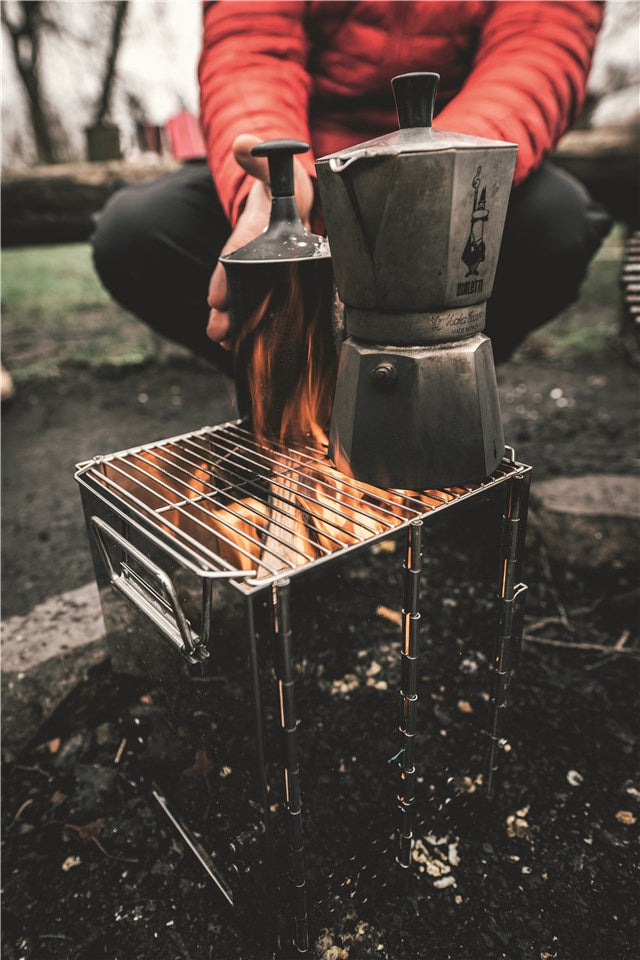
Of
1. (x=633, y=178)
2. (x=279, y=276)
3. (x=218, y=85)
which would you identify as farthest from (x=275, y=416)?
(x=633, y=178)

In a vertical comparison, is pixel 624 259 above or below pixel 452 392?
above

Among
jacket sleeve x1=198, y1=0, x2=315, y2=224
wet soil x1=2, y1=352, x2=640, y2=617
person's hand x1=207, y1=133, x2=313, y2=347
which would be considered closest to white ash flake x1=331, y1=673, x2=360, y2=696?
person's hand x1=207, y1=133, x2=313, y2=347

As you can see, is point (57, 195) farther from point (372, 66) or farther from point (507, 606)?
point (507, 606)

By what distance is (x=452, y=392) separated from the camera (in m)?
0.90

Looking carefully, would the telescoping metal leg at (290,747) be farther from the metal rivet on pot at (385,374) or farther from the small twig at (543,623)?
the small twig at (543,623)

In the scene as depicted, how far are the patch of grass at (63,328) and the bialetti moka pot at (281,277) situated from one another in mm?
3003

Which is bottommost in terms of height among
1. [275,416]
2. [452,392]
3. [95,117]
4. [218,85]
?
[275,416]

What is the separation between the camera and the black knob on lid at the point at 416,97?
0.80m

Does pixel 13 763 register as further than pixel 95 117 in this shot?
No

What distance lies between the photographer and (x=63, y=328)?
17.4 ft

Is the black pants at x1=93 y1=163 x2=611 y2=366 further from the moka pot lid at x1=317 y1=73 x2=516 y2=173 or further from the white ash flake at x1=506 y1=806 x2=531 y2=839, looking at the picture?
the white ash flake at x1=506 y1=806 x2=531 y2=839

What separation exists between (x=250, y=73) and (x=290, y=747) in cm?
158

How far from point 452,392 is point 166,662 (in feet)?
1.97

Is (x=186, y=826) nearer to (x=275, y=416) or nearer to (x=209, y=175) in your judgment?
(x=275, y=416)
